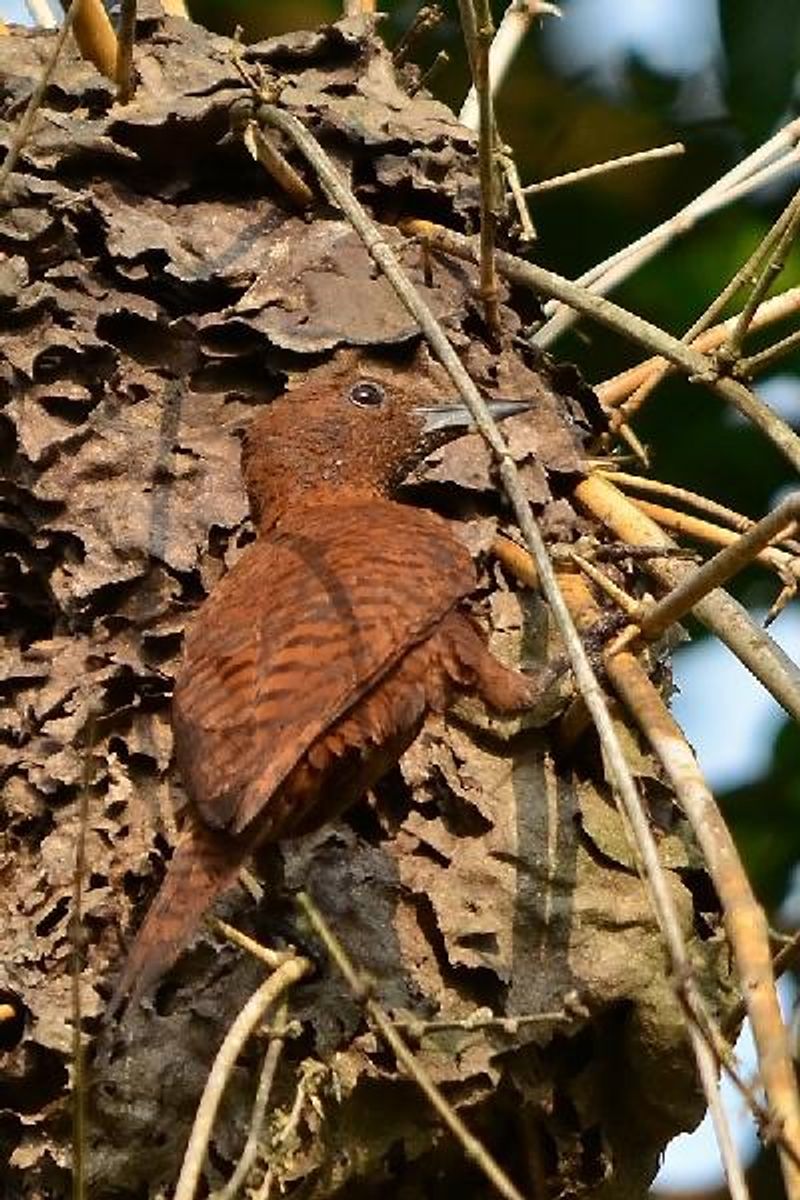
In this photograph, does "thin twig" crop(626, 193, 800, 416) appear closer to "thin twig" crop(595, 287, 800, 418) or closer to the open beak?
the open beak

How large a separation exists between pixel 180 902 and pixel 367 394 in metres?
1.23

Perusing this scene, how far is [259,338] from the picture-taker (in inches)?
159

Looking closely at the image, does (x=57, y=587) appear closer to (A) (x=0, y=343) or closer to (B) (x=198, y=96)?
(A) (x=0, y=343)

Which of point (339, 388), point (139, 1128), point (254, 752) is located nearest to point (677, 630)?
point (339, 388)

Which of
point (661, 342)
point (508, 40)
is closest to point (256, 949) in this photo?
point (661, 342)

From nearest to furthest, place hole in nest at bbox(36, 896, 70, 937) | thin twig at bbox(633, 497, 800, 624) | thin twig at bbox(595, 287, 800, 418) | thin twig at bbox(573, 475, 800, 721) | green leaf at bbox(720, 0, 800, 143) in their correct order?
thin twig at bbox(573, 475, 800, 721) → hole in nest at bbox(36, 896, 70, 937) → thin twig at bbox(633, 497, 800, 624) → thin twig at bbox(595, 287, 800, 418) → green leaf at bbox(720, 0, 800, 143)

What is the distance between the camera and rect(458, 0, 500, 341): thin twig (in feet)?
10.1

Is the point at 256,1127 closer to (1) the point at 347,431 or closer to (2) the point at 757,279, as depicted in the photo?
(2) the point at 757,279

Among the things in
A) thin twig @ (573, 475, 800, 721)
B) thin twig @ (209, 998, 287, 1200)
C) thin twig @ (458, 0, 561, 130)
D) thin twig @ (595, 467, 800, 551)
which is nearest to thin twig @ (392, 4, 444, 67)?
thin twig @ (458, 0, 561, 130)

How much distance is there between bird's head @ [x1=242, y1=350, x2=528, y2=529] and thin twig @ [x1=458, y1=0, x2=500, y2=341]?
0.66 feet

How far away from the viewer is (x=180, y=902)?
10.1ft

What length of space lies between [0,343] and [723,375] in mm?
1480

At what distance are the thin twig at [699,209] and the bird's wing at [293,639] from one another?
3.17ft

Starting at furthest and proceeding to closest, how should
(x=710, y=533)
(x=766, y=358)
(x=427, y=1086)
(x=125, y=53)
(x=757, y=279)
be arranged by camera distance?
(x=125, y=53), (x=710, y=533), (x=757, y=279), (x=766, y=358), (x=427, y=1086)
